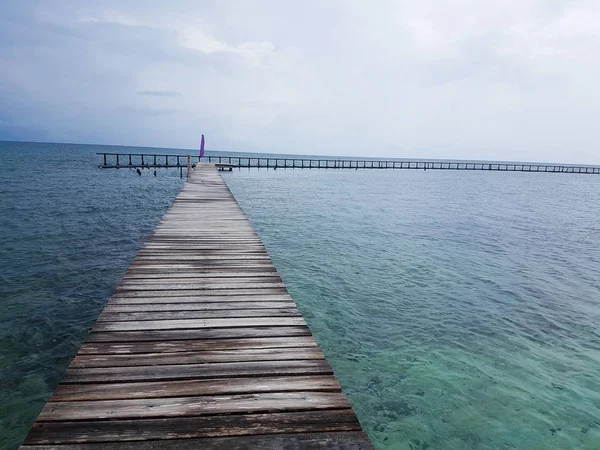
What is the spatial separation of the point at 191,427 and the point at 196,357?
0.82 m

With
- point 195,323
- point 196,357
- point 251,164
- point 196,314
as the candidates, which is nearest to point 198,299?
point 196,314

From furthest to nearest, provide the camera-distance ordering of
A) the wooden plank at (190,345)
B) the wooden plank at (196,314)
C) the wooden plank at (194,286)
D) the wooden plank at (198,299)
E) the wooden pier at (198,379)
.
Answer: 1. the wooden plank at (194,286)
2. the wooden plank at (198,299)
3. the wooden plank at (196,314)
4. the wooden plank at (190,345)
5. the wooden pier at (198,379)

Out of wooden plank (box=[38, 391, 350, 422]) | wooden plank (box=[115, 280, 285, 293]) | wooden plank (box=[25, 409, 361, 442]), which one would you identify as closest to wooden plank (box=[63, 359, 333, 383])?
wooden plank (box=[38, 391, 350, 422])

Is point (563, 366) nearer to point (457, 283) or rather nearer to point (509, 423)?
point (509, 423)

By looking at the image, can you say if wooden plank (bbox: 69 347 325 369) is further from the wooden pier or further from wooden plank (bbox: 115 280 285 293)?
wooden plank (bbox: 115 280 285 293)

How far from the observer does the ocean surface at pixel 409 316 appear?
4520mm

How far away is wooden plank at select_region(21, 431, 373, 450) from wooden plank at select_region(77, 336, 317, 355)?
3.38 ft

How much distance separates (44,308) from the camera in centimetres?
707

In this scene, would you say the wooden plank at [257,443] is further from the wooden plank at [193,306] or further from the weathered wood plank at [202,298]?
the weathered wood plank at [202,298]

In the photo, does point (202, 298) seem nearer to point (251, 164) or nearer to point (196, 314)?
point (196, 314)

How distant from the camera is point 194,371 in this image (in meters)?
2.74

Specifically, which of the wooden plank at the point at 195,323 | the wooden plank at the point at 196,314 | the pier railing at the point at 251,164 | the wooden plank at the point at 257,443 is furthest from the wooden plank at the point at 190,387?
the pier railing at the point at 251,164

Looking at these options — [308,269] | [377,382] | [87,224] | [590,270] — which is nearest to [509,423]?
[377,382]

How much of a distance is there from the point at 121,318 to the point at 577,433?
5.60 m
